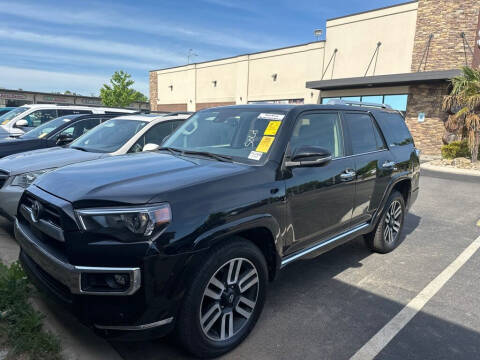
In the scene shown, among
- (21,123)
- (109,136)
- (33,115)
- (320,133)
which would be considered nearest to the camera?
(320,133)

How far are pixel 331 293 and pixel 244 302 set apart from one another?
127 centimetres

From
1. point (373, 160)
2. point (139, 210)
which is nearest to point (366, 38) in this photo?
point (373, 160)

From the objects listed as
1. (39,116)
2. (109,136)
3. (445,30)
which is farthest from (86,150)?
(445,30)

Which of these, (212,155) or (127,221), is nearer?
(127,221)

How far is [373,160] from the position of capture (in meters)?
4.16

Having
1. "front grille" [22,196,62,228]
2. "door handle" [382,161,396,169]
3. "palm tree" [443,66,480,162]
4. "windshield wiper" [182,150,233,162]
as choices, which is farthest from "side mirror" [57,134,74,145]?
"palm tree" [443,66,480,162]

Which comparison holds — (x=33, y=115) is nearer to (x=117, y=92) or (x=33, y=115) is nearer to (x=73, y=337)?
(x=73, y=337)

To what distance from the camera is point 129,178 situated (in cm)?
256

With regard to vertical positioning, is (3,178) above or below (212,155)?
below

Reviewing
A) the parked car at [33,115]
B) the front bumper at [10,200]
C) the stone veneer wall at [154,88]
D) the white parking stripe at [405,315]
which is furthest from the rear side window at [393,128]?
the stone veneer wall at [154,88]

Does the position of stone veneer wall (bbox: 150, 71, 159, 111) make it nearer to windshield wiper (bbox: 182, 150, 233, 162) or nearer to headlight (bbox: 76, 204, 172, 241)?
windshield wiper (bbox: 182, 150, 233, 162)

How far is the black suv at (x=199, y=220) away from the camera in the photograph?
2146mm

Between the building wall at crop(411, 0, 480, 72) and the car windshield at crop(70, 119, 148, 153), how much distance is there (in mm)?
17929

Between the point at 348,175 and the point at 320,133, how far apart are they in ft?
1.73
